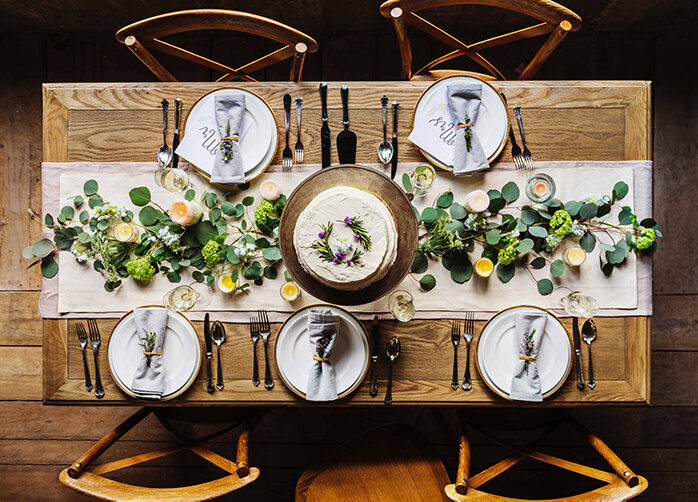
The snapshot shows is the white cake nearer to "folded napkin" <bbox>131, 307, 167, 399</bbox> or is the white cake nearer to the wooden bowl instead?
the wooden bowl

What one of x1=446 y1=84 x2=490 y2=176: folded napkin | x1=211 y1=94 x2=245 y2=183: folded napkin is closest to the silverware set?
x1=211 y1=94 x2=245 y2=183: folded napkin

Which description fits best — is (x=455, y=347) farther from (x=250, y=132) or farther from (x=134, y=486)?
(x=134, y=486)

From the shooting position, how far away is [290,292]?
1.55 metres

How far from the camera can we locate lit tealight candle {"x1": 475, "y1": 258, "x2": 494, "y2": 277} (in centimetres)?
154

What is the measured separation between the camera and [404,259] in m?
1.31

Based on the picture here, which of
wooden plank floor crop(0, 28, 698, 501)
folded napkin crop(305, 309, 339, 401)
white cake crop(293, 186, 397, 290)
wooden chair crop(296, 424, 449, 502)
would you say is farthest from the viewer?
wooden plank floor crop(0, 28, 698, 501)

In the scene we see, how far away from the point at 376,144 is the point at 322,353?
81cm

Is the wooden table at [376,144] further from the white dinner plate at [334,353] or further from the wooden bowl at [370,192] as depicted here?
the wooden bowl at [370,192]

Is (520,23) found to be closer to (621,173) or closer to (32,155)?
(621,173)

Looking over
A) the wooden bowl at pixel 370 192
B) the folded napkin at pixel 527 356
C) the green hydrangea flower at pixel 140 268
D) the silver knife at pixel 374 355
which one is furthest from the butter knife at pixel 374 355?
the green hydrangea flower at pixel 140 268

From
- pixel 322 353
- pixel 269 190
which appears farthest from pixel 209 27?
pixel 322 353

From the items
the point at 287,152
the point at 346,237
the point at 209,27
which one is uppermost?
the point at 209,27

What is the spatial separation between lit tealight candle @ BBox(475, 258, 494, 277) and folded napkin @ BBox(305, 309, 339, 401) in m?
0.57

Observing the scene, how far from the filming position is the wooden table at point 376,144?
1566mm
